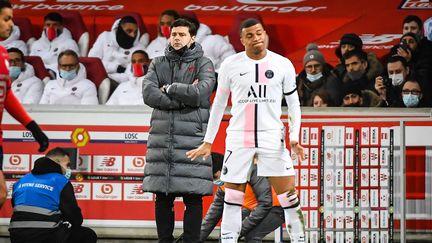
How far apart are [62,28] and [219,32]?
74.4 inches

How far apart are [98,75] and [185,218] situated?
379 centimetres

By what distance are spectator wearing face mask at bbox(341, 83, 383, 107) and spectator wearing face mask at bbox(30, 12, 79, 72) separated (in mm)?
3162

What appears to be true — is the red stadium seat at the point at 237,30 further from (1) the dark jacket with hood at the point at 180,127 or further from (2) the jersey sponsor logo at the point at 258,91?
(2) the jersey sponsor logo at the point at 258,91

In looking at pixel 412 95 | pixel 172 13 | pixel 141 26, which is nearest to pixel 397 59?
pixel 412 95

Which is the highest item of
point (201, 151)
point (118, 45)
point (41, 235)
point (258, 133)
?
point (118, 45)

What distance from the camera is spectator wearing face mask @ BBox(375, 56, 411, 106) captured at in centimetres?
1038

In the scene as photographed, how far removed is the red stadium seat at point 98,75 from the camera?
10727 millimetres

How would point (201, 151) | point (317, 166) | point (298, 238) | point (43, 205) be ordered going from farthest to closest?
point (317, 166), point (43, 205), point (201, 151), point (298, 238)

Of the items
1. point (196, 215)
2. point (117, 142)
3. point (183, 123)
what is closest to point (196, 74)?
point (183, 123)

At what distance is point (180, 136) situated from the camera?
7.50m

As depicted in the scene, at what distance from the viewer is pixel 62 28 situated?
11.1 metres

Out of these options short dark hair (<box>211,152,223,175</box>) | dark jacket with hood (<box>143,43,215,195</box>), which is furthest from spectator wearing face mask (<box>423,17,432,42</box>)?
dark jacket with hood (<box>143,43,215,195</box>)

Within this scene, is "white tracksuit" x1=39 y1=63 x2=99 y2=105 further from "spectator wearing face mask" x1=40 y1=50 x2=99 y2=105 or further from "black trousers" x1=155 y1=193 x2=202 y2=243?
"black trousers" x1=155 y1=193 x2=202 y2=243

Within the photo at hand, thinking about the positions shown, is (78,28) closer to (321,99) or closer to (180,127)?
(321,99)
